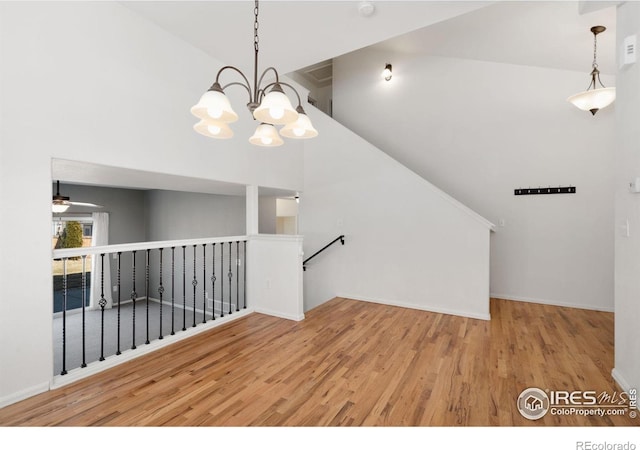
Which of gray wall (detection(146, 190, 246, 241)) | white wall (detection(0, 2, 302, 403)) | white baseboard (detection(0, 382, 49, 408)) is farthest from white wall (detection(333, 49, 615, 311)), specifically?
white baseboard (detection(0, 382, 49, 408))

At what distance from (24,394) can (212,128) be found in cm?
236

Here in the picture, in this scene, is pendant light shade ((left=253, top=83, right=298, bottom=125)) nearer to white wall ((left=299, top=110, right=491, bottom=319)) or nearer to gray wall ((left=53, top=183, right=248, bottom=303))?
white wall ((left=299, top=110, right=491, bottom=319))

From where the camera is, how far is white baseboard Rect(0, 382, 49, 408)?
6.45 feet

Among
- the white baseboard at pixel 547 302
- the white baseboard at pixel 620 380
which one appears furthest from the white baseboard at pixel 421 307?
the white baseboard at pixel 620 380

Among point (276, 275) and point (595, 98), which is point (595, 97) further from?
point (276, 275)

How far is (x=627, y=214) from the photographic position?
215 centimetres

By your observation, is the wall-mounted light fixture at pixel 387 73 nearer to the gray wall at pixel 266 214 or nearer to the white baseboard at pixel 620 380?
the gray wall at pixel 266 214

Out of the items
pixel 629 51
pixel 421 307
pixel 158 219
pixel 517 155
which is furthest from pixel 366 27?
pixel 158 219

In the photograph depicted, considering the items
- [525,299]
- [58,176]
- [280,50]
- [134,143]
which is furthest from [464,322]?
[58,176]

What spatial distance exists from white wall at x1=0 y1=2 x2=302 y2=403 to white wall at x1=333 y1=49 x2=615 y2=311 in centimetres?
406

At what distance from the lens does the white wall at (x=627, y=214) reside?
2008 mm

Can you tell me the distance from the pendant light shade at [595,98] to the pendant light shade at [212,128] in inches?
165

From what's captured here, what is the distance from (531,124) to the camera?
14.8ft
